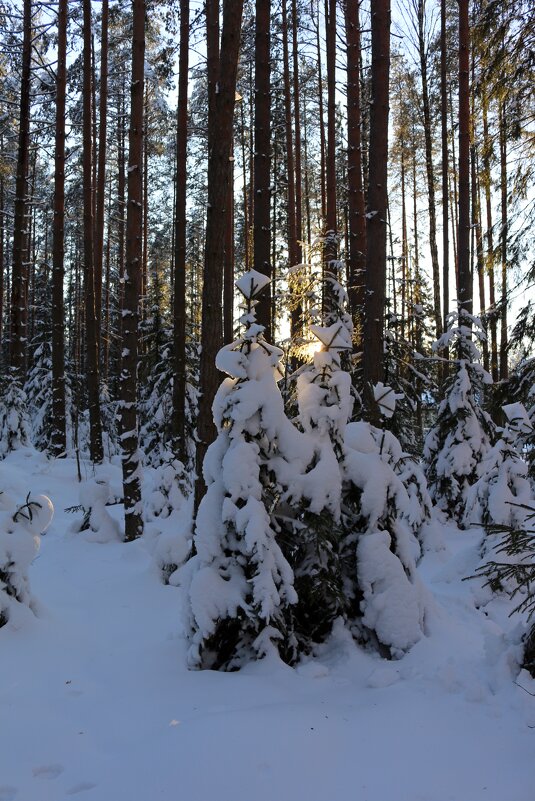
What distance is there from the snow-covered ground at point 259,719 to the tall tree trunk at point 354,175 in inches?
Result: 229

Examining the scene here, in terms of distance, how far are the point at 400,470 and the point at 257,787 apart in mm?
5128

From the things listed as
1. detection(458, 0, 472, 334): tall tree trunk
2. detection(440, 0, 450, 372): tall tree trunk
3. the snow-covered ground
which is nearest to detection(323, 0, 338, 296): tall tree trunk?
detection(458, 0, 472, 334): tall tree trunk

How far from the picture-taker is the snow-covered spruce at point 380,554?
4.04 meters

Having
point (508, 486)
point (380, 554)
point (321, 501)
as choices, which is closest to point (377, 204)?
point (508, 486)

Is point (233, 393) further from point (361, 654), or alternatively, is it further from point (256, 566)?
point (361, 654)

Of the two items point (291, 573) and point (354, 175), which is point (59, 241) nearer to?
point (354, 175)

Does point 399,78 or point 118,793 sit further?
point 399,78

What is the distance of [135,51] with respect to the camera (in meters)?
8.24

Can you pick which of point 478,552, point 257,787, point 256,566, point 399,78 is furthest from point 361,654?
point 399,78

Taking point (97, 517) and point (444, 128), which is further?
point (444, 128)

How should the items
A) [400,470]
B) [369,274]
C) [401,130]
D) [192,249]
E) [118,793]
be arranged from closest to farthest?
[118,793]
[369,274]
[400,470]
[401,130]
[192,249]

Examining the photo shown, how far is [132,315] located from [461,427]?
590 centimetres

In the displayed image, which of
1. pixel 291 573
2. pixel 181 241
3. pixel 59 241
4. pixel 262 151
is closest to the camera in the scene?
pixel 291 573

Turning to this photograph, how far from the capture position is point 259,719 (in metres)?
3.10
